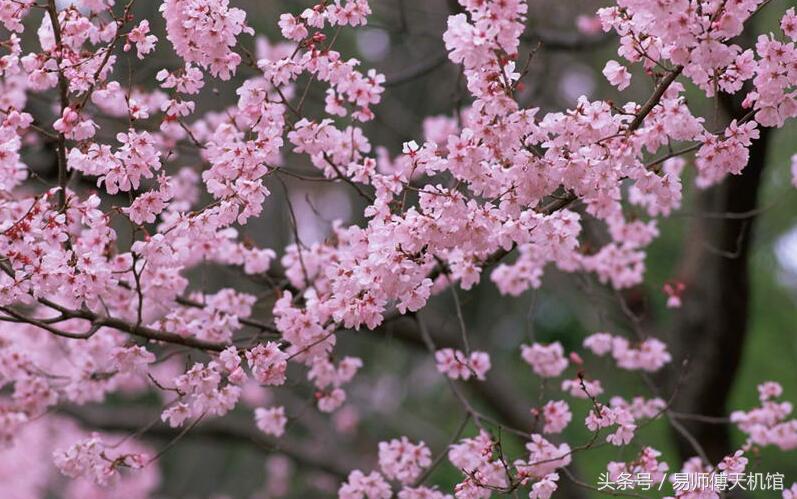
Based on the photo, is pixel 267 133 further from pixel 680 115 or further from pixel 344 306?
pixel 680 115

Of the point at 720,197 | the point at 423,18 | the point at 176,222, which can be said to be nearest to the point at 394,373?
the point at 423,18

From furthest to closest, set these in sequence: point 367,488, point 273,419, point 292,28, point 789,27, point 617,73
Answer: point 273,419
point 367,488
point 292,28
point 617,73
point 789,27

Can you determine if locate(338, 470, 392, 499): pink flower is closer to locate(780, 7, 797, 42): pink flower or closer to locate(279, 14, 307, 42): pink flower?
locate(279, 14, 307, 42): pink flower

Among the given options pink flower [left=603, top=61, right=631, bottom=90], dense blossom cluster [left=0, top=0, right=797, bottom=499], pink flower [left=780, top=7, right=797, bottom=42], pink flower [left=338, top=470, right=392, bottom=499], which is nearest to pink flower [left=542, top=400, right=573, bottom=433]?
dense blossom cluster [left=0, top=0, right=797, bottom=499]

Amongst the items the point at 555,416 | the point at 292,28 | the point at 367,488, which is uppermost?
the point at 292,28

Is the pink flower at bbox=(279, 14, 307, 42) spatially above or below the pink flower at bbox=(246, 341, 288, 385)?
above

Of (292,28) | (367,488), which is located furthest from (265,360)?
(292,28)

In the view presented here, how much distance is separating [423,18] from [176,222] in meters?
3.87

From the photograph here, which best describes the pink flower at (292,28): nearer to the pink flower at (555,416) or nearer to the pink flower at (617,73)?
the pink flower at (617,73)

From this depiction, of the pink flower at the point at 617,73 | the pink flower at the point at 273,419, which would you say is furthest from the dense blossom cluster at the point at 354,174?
the pink flower at the point at 273,419

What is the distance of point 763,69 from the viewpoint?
7.97 feet

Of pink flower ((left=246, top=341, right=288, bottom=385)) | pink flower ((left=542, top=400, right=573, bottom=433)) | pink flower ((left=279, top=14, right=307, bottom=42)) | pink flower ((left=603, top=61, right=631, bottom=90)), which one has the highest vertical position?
pink flower ((left=279, top=14, right=307, bottom=42))

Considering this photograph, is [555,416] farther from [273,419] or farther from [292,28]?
[292,28]

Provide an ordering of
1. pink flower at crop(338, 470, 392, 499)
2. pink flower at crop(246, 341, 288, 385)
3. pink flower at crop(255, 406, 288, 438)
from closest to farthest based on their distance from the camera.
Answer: pink flower at crop(246, 341, 288, 385) < pink flower at crop(338, 470, 392, 499) < pink flower at crop(255, 406, 288, 438)
